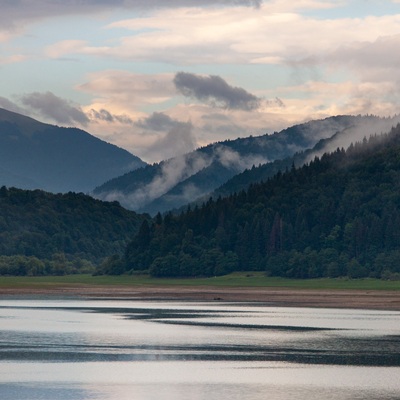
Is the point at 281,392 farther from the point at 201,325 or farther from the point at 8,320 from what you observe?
the point at 8,320

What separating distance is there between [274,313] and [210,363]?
62021 millimetres

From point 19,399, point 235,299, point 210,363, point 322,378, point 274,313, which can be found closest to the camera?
point 19,399

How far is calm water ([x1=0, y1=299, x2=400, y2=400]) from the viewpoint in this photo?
247 ft

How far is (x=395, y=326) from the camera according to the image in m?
125

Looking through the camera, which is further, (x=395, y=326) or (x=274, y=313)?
(x=274, y=313)

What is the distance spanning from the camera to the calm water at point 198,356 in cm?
7538

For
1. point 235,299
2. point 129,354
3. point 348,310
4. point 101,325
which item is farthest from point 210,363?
point 235,299

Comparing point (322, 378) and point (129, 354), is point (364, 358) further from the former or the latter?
point (129, 354)

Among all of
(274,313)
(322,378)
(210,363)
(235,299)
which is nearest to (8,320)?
(274,313)

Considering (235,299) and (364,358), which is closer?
(364,358)

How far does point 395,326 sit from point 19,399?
6349 centimetres

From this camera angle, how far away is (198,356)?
94250mm

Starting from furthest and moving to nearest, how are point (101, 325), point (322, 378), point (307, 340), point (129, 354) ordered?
point (101, 325) → point (307, 340) → point (129, 354) → point (322, 378)

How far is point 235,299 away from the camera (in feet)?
650
